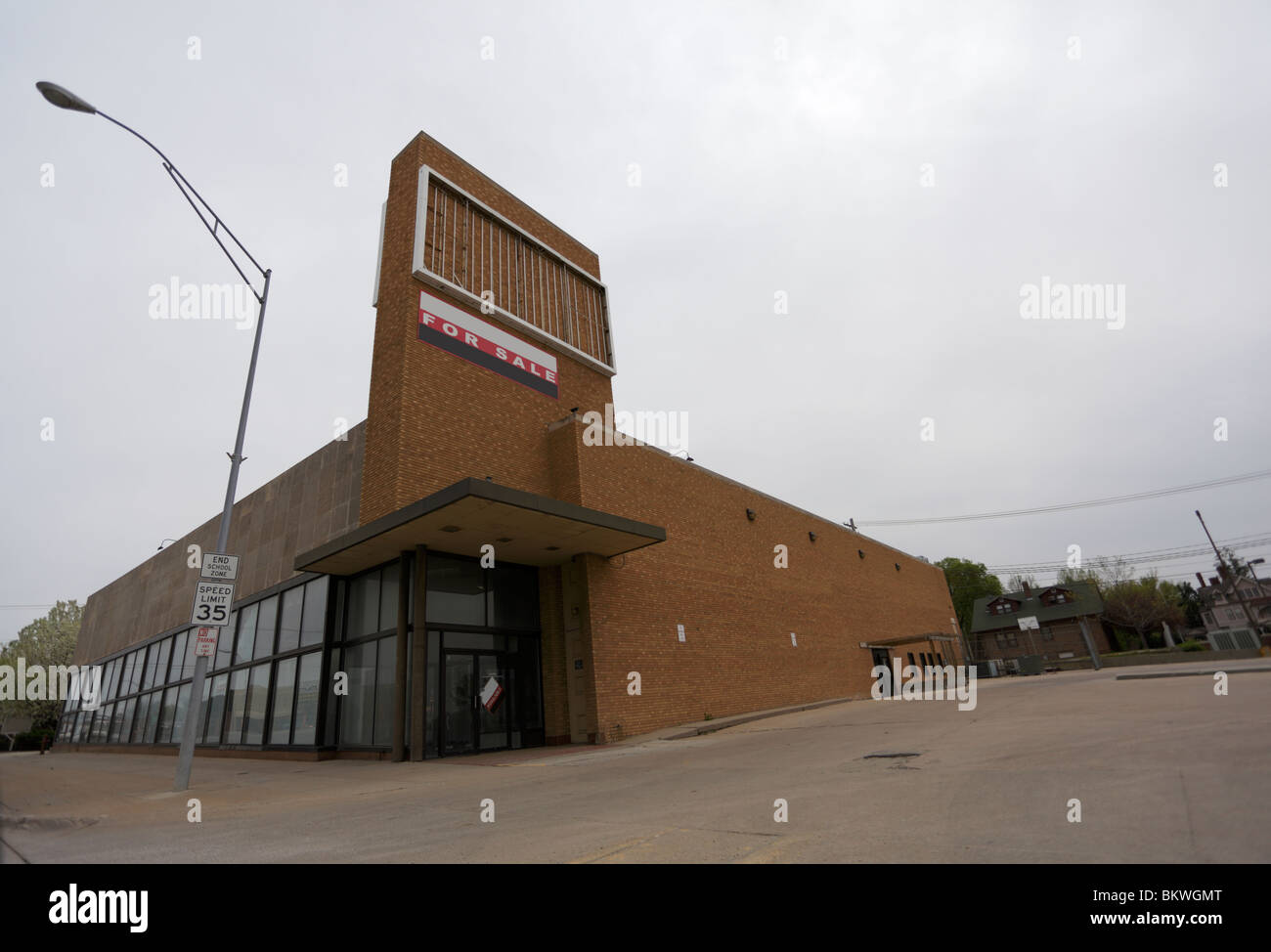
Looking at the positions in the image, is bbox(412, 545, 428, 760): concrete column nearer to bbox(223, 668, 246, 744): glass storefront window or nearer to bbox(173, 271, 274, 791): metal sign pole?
bbox(173, 271, 274, 791): metal sign pole

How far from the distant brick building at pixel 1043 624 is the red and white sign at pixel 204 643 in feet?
184

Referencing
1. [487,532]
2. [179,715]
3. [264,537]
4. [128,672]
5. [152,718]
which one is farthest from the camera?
[128,672]

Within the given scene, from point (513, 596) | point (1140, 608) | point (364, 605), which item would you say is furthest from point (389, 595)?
point (1140, 608)

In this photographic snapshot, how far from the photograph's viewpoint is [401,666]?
12805mm

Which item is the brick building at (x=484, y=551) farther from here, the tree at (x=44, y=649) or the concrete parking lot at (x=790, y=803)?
the tree at (x=44, y=649)

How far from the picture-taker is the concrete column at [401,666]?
40.8ft

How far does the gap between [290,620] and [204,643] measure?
8311 millimetres

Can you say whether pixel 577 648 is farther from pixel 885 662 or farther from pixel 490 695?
pixel 885 662

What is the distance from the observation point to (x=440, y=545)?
13.7 m

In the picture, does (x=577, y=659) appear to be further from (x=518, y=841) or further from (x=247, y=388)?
(x=518, y=841)

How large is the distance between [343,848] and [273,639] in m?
15.1

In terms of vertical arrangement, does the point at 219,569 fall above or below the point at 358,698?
above

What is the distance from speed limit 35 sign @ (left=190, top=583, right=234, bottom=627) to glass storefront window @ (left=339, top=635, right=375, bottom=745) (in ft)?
15.7
